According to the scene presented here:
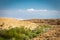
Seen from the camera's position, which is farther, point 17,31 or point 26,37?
point 17,31

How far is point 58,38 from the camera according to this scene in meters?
14.4

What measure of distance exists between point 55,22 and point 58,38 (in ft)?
49.4

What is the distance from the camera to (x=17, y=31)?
16391mm

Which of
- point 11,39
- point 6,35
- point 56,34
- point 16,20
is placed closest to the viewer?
point 11,39

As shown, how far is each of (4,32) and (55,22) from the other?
1480cm

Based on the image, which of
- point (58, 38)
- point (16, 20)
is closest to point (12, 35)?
point (58, 38)

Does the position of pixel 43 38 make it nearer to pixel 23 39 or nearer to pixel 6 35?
pixel 23 39

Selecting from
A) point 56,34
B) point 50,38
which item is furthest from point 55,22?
point 50,38

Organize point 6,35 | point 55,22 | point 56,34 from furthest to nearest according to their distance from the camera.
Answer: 1. point 55,22
2. point 56,34
3. point 6,35

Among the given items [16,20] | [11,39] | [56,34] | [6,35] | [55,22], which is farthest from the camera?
[55,22]

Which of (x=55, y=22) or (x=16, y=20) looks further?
(x=55, y=22)

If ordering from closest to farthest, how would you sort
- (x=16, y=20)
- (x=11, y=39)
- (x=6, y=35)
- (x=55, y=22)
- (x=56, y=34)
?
1. (x=11, y=39)
2. (x=6, y=35)
3. (x=56, y=34)
4. (x=16, y=20)
5. (x=55, y=22)

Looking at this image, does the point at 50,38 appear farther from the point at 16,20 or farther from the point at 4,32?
the point at 16,20

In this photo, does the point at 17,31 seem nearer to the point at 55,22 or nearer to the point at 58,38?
the point at 58,38
